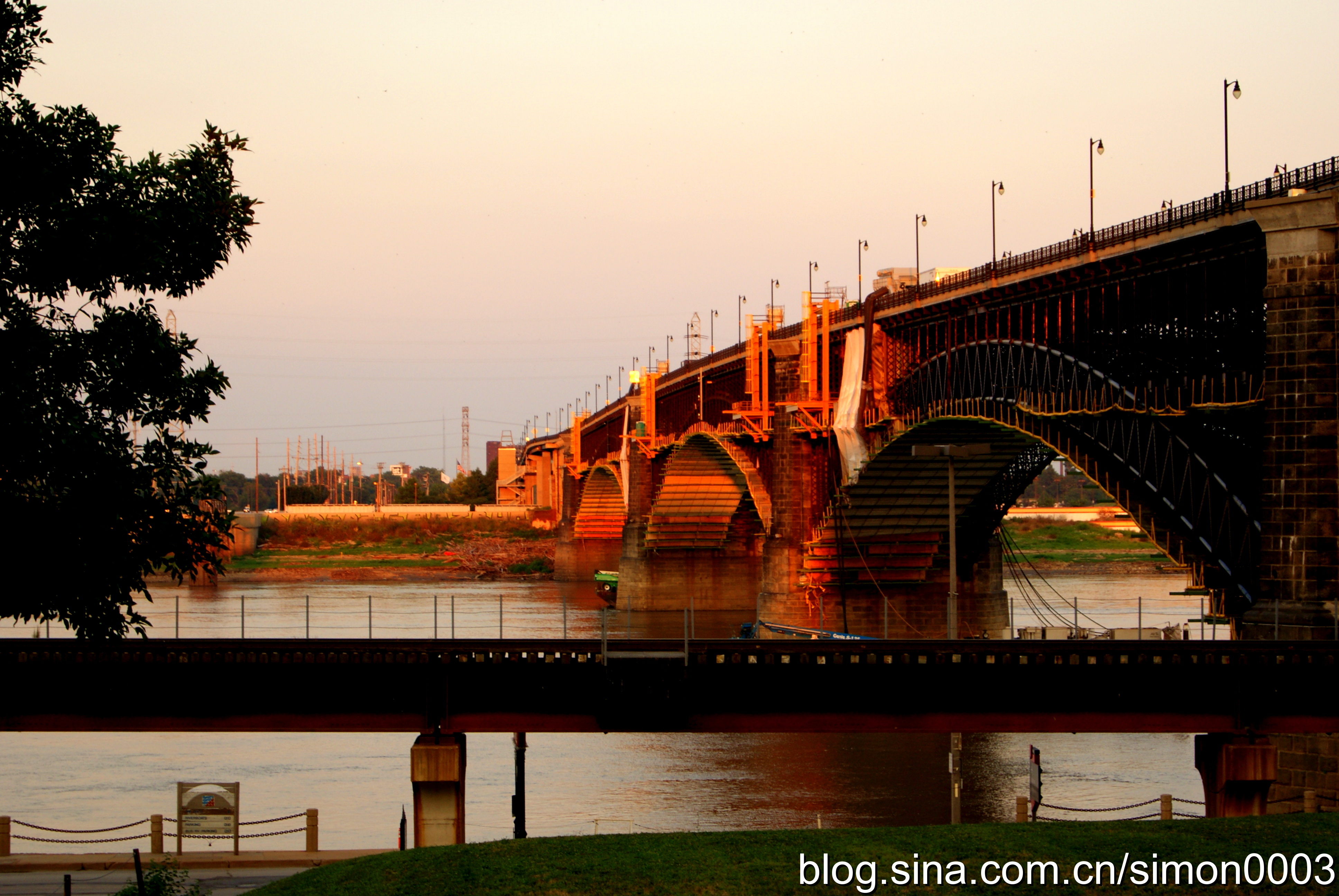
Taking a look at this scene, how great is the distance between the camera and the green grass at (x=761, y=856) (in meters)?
16.9

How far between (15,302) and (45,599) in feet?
12.2

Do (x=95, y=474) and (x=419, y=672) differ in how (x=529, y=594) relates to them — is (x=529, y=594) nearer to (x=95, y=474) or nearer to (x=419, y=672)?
(x=419, y=672)

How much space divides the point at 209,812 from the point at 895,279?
59.6m

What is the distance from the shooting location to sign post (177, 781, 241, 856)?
27.4 meters

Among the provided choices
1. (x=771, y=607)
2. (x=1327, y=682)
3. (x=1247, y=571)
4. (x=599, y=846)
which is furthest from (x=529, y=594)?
(x=599, y=846)

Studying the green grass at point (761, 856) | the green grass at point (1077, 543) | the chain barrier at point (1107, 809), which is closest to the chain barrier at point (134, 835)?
the green grass at point (761, 856)

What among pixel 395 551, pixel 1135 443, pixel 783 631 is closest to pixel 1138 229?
pixel 1135 443

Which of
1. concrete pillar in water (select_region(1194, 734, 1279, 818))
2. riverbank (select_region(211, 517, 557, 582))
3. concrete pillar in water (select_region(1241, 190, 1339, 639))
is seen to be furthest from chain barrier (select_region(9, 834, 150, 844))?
riverbank (select_region(211, 517, 557, 582))

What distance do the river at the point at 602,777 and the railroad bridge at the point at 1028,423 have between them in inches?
234

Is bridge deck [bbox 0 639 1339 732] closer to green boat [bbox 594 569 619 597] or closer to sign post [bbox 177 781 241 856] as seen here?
sign post [bbox 177 781 241 856]

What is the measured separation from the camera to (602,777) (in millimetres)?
44094

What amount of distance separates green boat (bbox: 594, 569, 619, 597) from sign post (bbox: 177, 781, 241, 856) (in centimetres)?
8455

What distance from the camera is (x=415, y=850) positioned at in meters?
20.0

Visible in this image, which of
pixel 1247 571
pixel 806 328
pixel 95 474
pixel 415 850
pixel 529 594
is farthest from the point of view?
pixel 529 594
